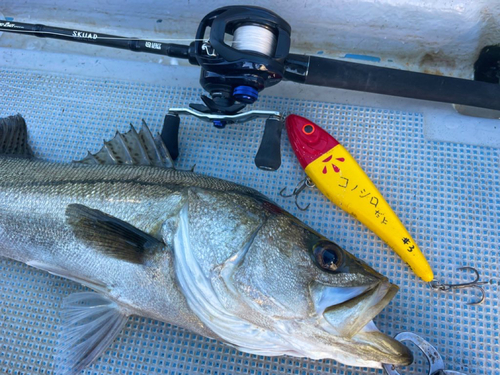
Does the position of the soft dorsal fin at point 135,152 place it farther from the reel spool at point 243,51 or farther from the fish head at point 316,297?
the fish head at point 316,297

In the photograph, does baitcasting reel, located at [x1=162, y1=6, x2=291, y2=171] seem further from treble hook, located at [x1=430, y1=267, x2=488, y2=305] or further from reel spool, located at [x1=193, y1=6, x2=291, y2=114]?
treble hook, located at [x1=430, y1=267, x2=488, y2=305]

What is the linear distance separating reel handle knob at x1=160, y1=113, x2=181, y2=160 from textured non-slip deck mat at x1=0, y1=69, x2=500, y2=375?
0.11 meters

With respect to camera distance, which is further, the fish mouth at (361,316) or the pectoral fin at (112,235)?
the pectoral fin at (112,235)

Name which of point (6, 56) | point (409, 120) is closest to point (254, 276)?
point (409, 120)

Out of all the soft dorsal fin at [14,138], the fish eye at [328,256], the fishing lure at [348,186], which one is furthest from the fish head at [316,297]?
the soft dorsal fin at [14,138]

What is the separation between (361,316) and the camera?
1.15 metres

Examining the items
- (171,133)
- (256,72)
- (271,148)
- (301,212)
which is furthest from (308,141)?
(171,133)

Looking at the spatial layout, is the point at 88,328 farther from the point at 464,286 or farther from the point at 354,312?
the point at 464,286

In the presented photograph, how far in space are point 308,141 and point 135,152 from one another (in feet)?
2.69

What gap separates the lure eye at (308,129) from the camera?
1.82 meters

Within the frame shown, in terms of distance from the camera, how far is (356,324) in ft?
3.76

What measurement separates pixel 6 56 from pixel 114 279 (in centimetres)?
173

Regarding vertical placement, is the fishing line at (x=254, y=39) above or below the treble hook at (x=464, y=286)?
above

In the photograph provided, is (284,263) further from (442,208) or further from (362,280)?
(442,208)
